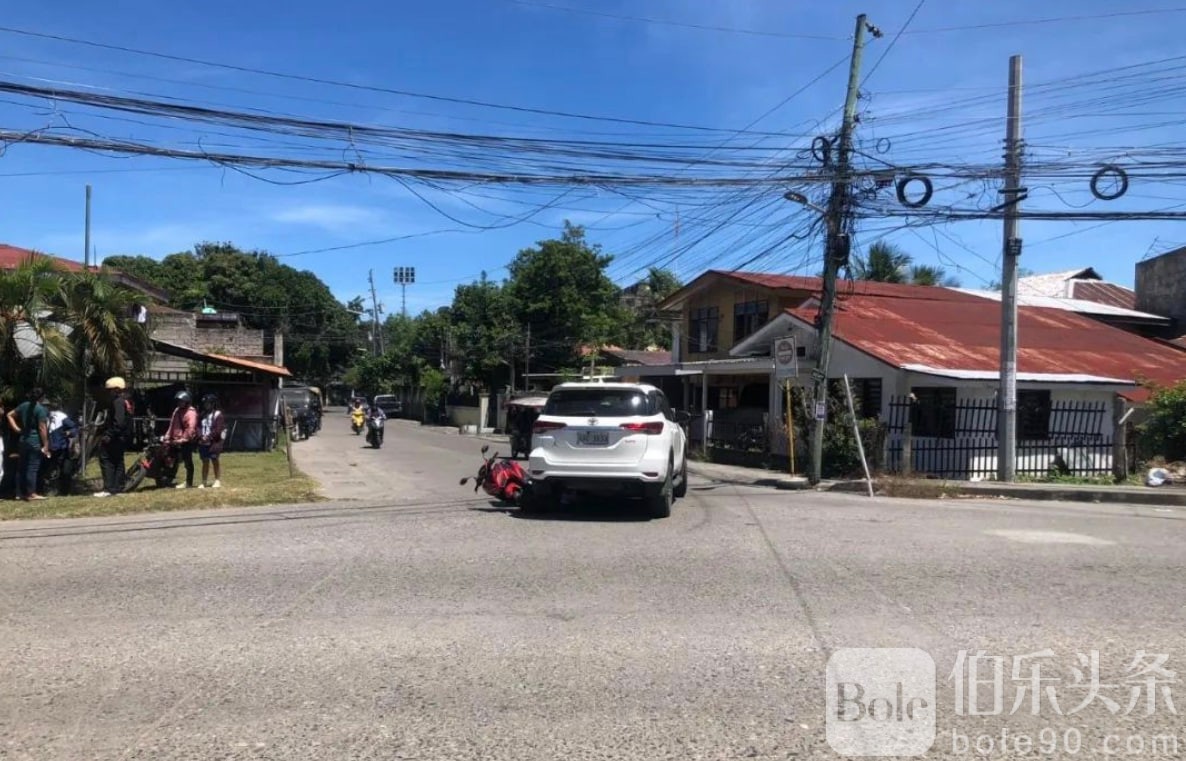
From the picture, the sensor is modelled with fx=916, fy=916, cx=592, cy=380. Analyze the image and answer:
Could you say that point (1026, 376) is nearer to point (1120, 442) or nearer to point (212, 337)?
point (1120, 442)

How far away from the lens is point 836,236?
17.5 meters

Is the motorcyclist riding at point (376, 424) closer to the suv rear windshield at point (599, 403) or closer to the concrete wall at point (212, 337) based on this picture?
the concrete wall at point (212, 337)

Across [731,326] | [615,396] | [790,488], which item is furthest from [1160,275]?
[615,396]

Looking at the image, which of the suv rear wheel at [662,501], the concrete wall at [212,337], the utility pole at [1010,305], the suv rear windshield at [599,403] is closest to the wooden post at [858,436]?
the utility pole at [1010,305]

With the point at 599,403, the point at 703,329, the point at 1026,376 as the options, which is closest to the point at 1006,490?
the point at 1026,376

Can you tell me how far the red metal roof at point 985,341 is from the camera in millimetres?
20844

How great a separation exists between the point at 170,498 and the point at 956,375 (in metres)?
14.5

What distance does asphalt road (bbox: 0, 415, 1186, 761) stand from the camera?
452cm

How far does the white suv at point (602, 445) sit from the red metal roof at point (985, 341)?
916 centimetres

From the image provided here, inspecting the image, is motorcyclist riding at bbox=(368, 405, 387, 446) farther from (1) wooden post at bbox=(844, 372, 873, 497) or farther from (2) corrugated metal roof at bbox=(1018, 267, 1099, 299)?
(2) corrugated metal roof at bbox=(1018, 267, 1099, 299)

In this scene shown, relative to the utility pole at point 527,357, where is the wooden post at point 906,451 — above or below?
below

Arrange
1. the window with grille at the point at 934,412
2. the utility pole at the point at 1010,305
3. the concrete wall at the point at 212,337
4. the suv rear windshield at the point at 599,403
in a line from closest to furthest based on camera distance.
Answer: the suv rear windshield at the point at 599,403
the utility pole at the point at 1010,305
the window with grille at the point at 934,412
the concrete wall at the point at 212,337

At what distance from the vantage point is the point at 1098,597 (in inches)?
290

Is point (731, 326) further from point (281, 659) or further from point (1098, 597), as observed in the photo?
point (281, 659)
